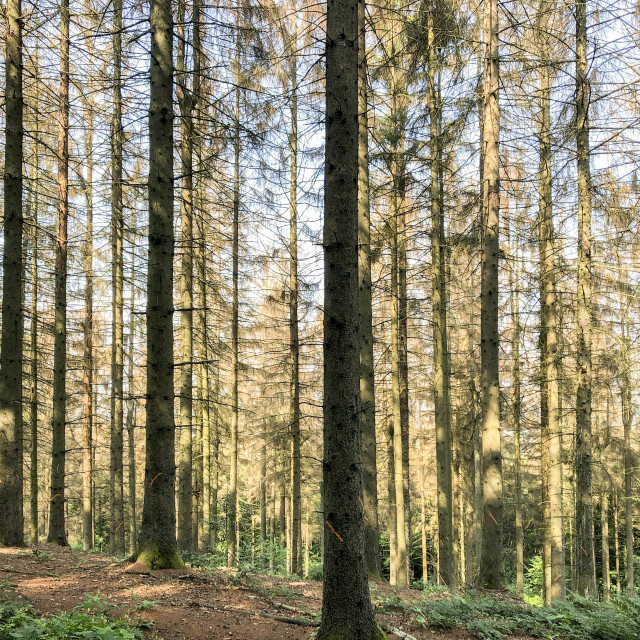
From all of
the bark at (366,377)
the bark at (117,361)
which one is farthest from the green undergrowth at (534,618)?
the bark at (117,361)

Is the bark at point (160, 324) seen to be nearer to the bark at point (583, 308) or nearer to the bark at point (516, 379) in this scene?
the bark at point (583, 308)

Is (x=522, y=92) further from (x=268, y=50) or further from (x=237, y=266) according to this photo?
(x=237, y=266)

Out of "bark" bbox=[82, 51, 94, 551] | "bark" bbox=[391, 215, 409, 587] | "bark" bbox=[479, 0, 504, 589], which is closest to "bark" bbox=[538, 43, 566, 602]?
"bark" bbox=[479, 0, 504, 589]

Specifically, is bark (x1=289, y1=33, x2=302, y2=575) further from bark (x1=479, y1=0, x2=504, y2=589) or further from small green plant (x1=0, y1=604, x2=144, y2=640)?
small green plant (x1=0, y1=604, x2=144, y2=640)

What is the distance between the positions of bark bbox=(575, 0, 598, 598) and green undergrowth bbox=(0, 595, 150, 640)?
7.81m

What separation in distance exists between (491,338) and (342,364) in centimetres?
546

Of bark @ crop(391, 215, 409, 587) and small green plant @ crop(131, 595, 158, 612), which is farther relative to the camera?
bark @ crop(391, 215, 409, 587)

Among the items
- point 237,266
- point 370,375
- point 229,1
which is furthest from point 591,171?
point 237,266

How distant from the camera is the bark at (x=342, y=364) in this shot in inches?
161

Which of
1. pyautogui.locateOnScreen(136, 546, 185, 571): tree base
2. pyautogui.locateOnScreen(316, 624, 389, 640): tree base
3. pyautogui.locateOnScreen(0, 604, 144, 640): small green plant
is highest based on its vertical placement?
pyautogui.locateOnScreen(0, 604, 144, 640): small green plant

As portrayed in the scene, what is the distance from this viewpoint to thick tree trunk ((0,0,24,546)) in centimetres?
841

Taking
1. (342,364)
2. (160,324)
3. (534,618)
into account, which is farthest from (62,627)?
(534,618)

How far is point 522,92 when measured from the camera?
36.2ft

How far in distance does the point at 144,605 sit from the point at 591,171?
1077 centimetres
